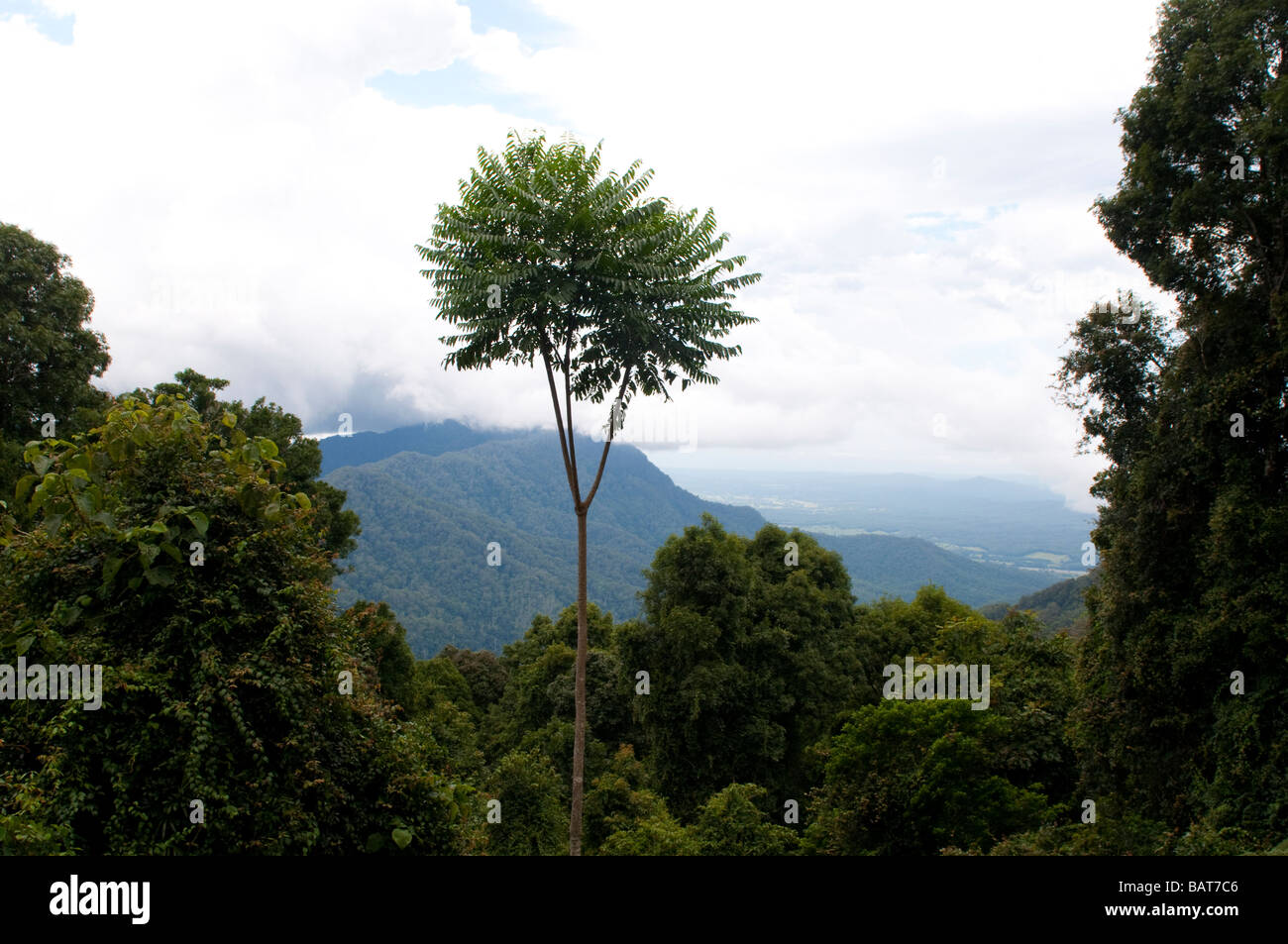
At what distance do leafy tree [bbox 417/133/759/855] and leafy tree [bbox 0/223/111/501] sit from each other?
44.9ft

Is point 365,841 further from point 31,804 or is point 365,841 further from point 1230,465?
point 1230,465

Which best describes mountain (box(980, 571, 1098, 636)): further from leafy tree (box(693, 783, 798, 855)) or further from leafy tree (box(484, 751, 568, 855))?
leafy tree (box(693, 783, 798, 855))

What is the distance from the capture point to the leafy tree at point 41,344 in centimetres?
1772

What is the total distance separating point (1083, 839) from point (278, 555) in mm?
10421

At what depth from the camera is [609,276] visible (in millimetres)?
8773

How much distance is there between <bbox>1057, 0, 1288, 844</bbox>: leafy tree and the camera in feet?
33.0

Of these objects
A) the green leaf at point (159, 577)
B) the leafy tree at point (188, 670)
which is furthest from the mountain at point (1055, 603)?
the green leaf at point (159, 577)

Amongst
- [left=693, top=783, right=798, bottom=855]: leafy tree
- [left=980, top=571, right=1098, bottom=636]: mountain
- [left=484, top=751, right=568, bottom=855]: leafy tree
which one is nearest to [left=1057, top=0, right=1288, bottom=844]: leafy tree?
[left=693, top=783, right=798, bottom=855]: leafy tree

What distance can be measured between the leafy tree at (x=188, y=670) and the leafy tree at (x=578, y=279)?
173 inches

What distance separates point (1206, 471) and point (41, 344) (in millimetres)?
25666

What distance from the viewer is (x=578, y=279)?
8930 mm

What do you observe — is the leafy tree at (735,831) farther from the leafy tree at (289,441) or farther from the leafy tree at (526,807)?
the leafy tree at (289,441)

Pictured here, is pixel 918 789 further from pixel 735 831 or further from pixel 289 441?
pixel 289 441
